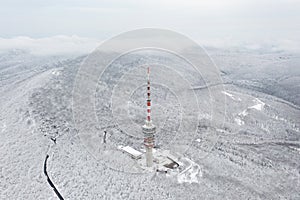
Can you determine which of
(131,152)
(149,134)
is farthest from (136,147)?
(149,134)

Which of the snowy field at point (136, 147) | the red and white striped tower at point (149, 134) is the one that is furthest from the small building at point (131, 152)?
the red and white striped tower at point (149, 134)

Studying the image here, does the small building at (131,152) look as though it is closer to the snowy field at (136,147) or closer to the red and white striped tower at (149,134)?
the snowy field at (136,147)

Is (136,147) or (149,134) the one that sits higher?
(149,134)

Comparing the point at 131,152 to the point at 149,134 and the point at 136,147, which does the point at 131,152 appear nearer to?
the point at 136,147

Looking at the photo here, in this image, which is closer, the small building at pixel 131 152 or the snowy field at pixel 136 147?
the snowy field at pixel 136 147

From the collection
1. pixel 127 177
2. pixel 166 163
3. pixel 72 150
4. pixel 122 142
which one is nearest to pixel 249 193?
pixel 166 163

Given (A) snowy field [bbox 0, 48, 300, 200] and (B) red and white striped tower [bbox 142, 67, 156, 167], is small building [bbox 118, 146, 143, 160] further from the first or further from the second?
(B) red and white striped tower [bbox 142, 67, 156, 167]

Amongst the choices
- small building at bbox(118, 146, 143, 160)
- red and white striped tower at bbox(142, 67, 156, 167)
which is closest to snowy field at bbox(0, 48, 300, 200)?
small building at bbox(118, 146, 143, 160)

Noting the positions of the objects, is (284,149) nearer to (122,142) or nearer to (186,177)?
(186,177)

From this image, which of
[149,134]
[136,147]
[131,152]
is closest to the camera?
[149,134]
